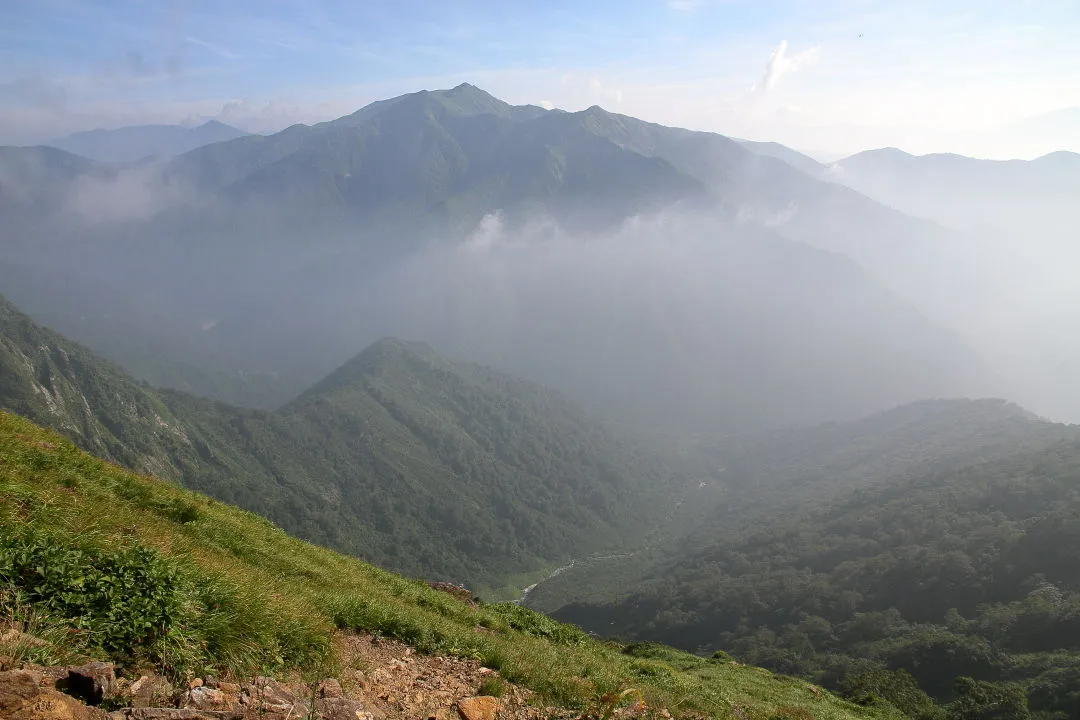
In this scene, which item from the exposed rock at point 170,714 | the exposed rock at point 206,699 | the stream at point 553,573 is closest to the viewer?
the exposed rock at point 170,714

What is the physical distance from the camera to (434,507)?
19450 centimetres

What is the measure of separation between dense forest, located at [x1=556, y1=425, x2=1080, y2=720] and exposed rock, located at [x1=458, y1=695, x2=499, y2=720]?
1555 inches

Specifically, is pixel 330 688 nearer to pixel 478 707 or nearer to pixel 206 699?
pixel 206 699

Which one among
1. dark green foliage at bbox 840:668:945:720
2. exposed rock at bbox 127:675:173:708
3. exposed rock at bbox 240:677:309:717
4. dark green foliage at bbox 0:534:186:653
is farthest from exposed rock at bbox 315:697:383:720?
dark green foliage at bbox 840:668:945:720

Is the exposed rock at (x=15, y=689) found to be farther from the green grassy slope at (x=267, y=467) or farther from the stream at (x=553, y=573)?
the stream at (x=553, y=573)

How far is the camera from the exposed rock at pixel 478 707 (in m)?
7.75

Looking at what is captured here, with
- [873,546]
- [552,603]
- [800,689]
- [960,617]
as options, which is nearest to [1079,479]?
[873,546]

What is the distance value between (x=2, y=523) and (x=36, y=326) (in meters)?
207

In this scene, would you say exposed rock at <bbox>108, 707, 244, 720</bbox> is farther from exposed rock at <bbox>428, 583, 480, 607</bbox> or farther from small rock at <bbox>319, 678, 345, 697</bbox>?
exposed rock at <bbox>428, 583, 480, 607</bbox>

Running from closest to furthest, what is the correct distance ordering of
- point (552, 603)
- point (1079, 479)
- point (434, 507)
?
point (1079, 479), point (552, 603), point (434, 507)

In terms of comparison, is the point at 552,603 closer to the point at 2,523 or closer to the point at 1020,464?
the point at 1020,464

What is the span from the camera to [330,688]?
714 cm

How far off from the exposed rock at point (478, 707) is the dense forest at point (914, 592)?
3949 cm

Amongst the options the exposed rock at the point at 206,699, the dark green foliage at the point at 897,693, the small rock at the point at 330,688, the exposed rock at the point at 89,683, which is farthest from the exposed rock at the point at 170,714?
the dark green foliage at the point at 897,693
